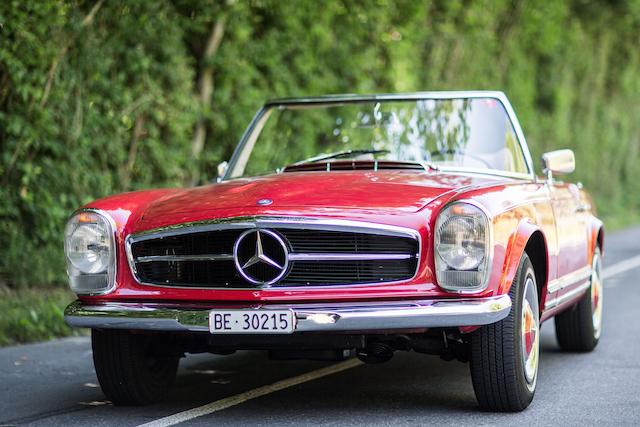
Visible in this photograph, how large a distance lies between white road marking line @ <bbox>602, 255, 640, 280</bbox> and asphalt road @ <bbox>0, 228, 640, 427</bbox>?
5.33 meters

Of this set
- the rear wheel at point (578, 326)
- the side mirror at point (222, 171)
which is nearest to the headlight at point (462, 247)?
the side mirror at point (222, 171)

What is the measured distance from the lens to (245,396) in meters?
5.98

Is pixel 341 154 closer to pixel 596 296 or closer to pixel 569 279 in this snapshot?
pixel 569 279

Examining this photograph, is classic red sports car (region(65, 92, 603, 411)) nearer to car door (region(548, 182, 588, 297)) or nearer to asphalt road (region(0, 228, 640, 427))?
asphalt road (region(0, 228, 640, 427))

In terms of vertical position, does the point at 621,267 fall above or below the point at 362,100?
below

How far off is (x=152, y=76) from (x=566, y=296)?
5.71 meters

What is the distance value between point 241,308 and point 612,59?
27273mm

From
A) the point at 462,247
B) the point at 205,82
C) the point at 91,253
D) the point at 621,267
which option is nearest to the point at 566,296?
the point at 462,247

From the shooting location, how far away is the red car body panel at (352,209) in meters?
5.14

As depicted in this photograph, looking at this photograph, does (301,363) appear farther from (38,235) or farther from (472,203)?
(38,235)

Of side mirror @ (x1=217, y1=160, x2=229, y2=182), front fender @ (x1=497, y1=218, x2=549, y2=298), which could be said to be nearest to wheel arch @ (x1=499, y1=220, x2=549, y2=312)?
front fender @ (x1=497, y1=218, x2=549, y2=298)

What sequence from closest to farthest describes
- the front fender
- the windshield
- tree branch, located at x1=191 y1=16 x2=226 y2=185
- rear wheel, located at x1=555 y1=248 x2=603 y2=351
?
the front fender
the windshield
rear wheel, located at x1=555 y1=248 x2=603 y2=351
tree branch, located at x1=191 y1=16 x2=226 y2=185

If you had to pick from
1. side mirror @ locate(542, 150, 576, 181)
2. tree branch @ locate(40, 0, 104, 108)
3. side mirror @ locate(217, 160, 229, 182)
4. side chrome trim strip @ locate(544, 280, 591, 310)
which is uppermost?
Result: tree branch @ locate(40, 0, 104, 108)

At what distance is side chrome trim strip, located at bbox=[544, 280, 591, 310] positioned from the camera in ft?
20.5
